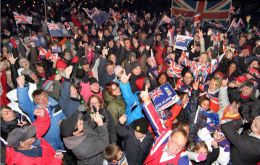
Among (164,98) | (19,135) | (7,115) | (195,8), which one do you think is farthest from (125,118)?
(195,8)

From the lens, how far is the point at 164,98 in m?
4.57

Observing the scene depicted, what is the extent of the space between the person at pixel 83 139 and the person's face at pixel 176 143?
0.92 meters

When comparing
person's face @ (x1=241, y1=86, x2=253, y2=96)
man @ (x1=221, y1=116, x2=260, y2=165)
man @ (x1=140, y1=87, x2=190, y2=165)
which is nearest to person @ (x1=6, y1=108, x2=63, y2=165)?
man @ (x1=140, y1=87, x2=190, y2=165)

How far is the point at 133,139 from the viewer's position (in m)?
3.79

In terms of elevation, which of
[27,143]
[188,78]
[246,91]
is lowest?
[246,91]

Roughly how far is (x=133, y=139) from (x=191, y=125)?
919mm

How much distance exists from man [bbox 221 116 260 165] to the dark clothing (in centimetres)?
103

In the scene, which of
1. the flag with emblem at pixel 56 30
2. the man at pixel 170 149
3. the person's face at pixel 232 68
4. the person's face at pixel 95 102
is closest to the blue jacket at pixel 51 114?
the person's face at pixel 95 102

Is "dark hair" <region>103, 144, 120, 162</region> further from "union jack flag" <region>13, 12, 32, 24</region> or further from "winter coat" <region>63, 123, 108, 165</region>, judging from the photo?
"union jack flag" <region>13, 12, 32, 24</region>

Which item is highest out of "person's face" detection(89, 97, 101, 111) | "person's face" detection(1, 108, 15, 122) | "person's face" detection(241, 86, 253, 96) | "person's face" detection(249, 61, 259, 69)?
"person's face" detection(1, 108, 15, 122)

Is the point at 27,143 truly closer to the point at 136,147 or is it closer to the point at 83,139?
the point at 83,139

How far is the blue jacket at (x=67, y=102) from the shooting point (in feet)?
15.0

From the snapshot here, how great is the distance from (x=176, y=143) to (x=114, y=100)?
6.43 ft

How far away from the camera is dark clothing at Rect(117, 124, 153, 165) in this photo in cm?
377
